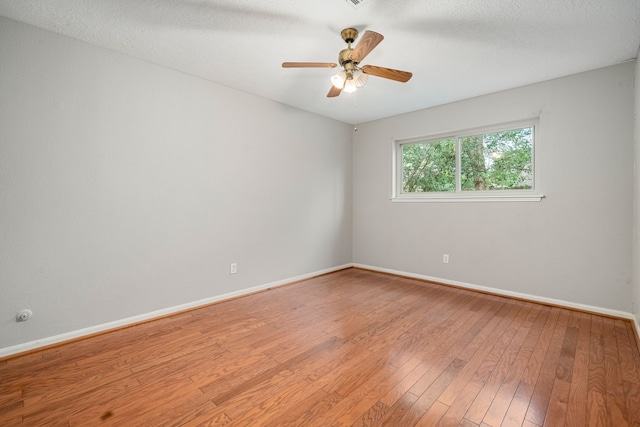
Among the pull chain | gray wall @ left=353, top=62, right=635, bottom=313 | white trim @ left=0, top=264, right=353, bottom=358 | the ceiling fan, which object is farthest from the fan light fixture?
white trim @ left=0, top=264, right=353, bottom=358

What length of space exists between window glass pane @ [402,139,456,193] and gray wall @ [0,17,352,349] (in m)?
1.79

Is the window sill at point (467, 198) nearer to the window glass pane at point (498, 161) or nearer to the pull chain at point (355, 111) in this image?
Result: the window glass pane at point (498, 161)

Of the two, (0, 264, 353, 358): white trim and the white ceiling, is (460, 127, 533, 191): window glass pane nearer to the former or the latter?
the white ceiling

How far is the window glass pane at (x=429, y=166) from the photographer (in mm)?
3846

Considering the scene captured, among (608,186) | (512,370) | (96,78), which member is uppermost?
(96,78)

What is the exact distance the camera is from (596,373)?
179 centimetres

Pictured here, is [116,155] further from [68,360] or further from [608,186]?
[608,186]

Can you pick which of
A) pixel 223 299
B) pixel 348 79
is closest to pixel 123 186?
pixel 223 299

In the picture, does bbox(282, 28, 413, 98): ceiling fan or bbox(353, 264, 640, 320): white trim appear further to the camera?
bbox(353, 264, 640, 320): white trim

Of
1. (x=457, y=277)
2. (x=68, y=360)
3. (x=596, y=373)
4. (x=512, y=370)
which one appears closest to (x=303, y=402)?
(x=512, y=370)

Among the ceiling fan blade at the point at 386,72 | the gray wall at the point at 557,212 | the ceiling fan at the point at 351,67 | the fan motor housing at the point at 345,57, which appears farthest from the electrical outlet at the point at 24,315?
the gray wall at the point at 557,212

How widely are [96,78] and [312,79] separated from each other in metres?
1.90

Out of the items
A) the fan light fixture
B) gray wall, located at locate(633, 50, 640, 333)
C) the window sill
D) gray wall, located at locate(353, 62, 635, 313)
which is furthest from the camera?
the window sill

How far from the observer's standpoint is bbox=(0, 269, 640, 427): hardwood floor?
1.44 m
